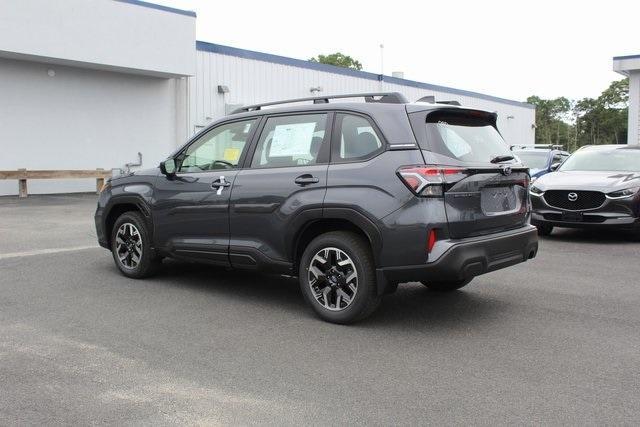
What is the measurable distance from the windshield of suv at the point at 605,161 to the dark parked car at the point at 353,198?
624 cm

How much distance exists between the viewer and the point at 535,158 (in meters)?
15.9

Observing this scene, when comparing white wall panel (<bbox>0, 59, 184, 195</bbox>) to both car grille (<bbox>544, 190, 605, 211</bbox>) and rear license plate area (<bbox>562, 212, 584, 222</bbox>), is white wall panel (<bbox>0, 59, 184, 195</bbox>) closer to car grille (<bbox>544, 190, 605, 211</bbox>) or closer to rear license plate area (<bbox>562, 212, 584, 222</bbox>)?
car grille (<bbox>544, 190, 605, 211</bbox>)

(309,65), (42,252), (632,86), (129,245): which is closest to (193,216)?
(129,245)

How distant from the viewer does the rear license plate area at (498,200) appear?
5227mm

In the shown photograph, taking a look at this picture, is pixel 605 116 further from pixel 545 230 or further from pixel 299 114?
pixel 299 114

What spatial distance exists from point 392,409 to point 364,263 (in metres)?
1.61

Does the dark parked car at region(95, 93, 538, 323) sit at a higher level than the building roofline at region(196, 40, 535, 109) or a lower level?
lower

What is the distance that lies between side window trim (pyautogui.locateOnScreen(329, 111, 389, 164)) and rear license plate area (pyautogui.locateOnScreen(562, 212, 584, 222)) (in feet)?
20.0

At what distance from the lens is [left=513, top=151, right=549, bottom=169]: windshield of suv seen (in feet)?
51.0

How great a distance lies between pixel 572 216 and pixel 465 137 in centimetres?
554

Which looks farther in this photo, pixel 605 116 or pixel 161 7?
pixel 605 116

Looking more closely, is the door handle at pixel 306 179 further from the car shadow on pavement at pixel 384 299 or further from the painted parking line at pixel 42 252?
the painted parking line at pixel 42 252

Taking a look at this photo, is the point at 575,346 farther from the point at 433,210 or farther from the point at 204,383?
the point at 204,383

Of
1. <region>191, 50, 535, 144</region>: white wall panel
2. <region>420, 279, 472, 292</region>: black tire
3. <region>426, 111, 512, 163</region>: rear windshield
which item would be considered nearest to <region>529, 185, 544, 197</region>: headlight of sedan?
<region>420, 279, 472, 292</region>: black tire
